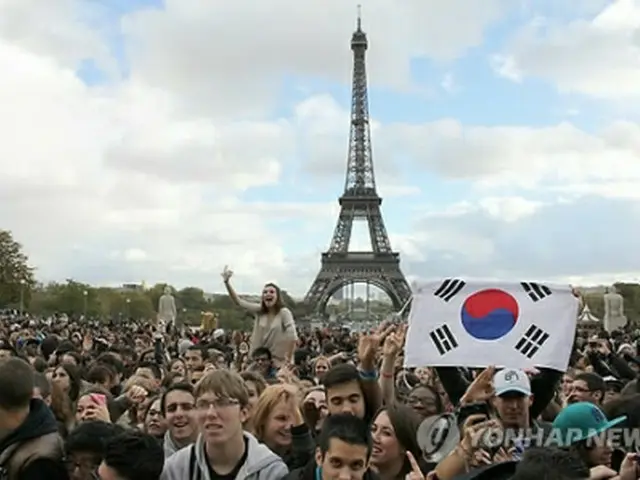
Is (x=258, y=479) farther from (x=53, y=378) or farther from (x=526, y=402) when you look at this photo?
(x=53, y=378)

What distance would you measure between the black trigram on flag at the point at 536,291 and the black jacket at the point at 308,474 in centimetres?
239

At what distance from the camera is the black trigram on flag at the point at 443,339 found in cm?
627

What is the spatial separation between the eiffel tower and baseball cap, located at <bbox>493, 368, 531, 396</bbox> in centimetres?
6253

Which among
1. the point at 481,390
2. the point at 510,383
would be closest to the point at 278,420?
the point at 481,390

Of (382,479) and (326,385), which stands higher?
(326,385)

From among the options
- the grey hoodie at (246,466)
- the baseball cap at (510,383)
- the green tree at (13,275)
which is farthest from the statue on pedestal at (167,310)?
the green tree at (13,275)

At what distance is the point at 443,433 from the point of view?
16.3ft

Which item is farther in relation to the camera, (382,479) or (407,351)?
(407,351)

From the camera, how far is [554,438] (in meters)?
4.66

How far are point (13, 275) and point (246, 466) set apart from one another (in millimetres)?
65467

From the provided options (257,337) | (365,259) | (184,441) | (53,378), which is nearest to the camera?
(184,441)

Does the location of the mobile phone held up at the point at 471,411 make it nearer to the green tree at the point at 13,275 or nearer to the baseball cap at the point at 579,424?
the baseball cap at the point at 579,424

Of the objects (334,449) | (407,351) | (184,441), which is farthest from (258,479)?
(407,351)

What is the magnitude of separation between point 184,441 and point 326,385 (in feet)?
2.92
